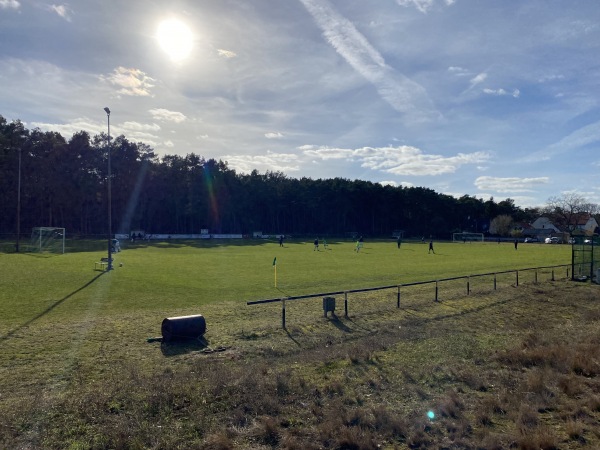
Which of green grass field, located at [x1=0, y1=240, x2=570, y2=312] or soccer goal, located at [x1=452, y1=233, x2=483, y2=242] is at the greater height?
soccer goal, located at [x1=452, y1=233, x2=483, y2=242]

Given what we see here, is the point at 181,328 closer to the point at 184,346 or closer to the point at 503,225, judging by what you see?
the point at 184,346

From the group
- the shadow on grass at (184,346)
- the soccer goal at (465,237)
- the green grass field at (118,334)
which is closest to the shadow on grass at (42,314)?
the green grass field at (118,334)

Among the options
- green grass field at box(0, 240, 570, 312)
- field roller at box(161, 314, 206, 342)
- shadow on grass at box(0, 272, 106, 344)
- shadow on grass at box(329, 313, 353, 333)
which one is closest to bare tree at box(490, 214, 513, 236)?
green grass field at box(0, 240, 570, 312)

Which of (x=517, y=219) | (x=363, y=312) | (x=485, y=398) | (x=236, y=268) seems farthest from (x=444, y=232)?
(x=485, y=398)

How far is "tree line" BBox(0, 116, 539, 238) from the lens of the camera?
2793 inches

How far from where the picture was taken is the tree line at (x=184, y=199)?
2793 inches

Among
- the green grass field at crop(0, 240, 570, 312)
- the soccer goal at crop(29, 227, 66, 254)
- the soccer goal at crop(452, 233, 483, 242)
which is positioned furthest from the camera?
the soccer goal at crop(452, 233, 483, 242)

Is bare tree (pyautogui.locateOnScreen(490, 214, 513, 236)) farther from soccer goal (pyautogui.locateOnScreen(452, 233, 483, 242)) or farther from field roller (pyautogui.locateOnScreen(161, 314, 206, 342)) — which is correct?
field roller (pyautogui.locateOnScreen(161, 314, 206, 342))

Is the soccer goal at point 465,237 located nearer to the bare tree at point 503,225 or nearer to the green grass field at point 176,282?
the bare tree at point 503,225

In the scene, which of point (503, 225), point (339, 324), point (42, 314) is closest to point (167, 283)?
point (42, 314)

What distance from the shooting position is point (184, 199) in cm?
9206

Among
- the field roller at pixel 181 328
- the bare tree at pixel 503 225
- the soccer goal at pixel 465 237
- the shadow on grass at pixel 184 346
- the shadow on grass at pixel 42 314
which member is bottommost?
the shadow on grass at pixel 184 346

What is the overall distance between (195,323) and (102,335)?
2.86 metres

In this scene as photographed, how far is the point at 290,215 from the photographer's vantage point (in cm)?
11175
